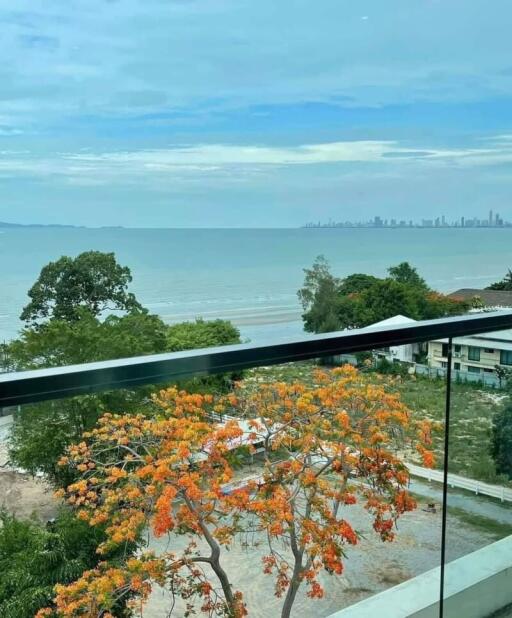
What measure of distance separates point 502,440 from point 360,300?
270 centimetres

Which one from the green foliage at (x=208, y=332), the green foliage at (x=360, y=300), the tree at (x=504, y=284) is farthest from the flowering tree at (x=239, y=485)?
the tree at (x=504, y=284)

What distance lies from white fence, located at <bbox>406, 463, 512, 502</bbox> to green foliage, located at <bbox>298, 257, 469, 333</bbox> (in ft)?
4.84

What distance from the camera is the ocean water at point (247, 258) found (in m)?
5.09

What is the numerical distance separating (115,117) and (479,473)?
8603 mm

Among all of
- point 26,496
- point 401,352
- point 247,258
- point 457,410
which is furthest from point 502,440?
point 247,258

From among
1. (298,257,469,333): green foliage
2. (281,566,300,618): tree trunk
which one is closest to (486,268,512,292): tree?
(298,257,469,333): green foliage

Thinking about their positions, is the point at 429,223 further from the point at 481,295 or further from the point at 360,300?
the point at 360,300

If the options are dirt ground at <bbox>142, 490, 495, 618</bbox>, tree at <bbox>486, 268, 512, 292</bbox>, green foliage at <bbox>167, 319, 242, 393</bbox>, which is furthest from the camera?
tree at <bbox>486, 268, 512, 292</bbox>

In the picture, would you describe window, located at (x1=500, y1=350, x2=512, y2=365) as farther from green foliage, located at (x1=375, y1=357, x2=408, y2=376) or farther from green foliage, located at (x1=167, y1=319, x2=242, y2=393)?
green foliage, located at (x1=167, y1=319, x2=242, y2=393)

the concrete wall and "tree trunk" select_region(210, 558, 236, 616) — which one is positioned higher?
"tree trunk" select_region(210, 558, 236, 616)

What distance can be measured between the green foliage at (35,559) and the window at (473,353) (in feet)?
3.77

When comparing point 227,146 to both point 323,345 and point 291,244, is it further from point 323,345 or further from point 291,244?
point 323,345

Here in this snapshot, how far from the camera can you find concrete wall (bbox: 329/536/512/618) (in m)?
1.73

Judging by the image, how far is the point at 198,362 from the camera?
1.34 m
